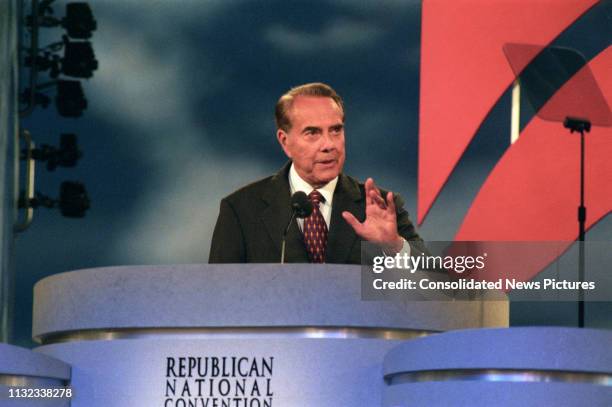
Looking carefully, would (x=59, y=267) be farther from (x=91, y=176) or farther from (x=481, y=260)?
(x=481, y=260)

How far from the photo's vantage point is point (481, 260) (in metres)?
6.68

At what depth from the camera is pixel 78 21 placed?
786 centimetres

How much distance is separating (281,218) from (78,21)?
2.44m

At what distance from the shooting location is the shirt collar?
645cm

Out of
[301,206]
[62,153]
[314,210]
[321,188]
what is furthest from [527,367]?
[62,153]

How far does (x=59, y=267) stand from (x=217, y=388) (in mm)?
3893

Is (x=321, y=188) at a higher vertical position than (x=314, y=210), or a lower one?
higher

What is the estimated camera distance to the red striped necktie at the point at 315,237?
5.99 m

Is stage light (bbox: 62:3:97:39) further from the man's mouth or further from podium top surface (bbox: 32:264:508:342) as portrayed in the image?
podium top surface (bbox: 32:264:508:342)

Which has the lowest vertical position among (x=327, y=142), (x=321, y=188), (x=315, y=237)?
(x=315, y=237)

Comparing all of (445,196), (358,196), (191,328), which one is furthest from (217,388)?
(445,196)

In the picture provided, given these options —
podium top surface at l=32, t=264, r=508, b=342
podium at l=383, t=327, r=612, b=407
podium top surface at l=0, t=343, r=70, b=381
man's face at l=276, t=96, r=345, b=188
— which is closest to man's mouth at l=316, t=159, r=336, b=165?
man's face at l=276, t=96, r=345, b=188

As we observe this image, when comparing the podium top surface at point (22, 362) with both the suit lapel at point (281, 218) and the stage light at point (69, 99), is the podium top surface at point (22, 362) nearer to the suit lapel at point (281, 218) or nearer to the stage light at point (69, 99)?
the suit lapel at point (281, 218)

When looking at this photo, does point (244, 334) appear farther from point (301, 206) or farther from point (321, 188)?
point (321, 188)
